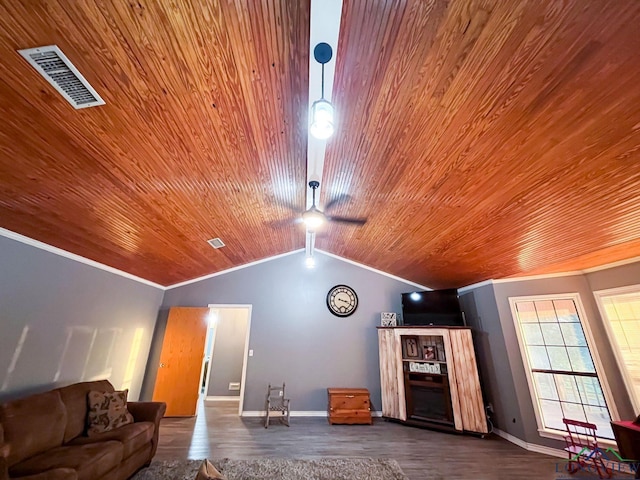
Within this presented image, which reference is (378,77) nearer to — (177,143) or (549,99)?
(549,99)

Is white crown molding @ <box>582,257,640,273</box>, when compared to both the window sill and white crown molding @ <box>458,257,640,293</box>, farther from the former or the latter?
the window sill

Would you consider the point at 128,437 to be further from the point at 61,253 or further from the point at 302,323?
the point at 302,323

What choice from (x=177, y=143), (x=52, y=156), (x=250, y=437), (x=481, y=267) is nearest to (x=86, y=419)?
(x=250, y=437)

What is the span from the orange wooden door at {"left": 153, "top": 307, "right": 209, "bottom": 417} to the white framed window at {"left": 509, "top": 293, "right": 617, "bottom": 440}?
5.93 m

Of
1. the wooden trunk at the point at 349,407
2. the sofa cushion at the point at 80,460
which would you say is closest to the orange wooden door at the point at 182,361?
the sofa cushion at the point at 80,460

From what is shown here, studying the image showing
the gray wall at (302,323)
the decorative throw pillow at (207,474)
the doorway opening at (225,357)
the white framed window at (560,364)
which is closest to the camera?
the decorative throw pillow at (207,474)

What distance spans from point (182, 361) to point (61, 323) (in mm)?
2359


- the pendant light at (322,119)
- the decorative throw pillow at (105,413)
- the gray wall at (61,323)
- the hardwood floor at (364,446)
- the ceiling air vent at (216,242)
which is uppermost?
the ceiling air vent at (216,242)

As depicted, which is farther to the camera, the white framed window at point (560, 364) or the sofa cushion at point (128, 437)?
the white framed window at point (560, 364)

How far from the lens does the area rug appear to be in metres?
2.82

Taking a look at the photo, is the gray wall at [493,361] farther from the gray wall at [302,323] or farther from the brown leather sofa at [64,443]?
the brown leather sofa at [64,443]

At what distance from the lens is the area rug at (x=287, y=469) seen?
9.26 feet

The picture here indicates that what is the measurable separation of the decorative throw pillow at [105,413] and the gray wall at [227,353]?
3.31 metres

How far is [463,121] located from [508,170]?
69cm
